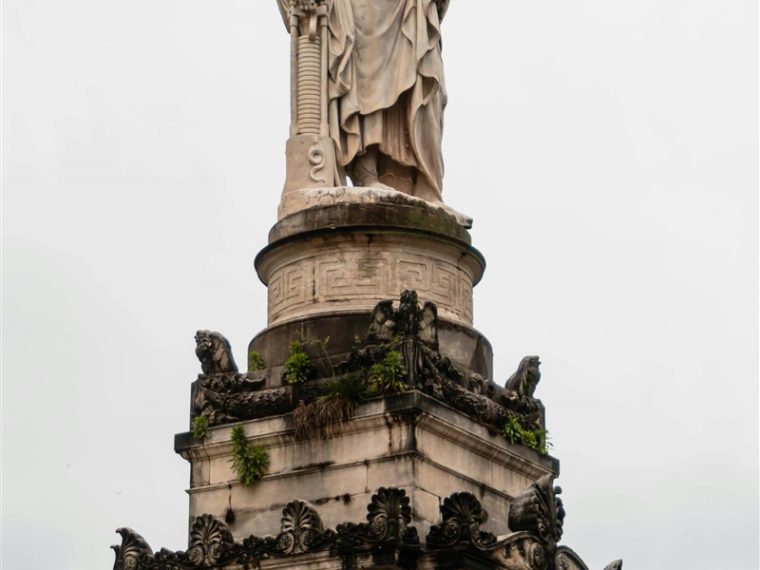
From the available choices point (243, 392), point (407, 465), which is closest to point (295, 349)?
point (243, 392)

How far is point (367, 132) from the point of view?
23.4 m

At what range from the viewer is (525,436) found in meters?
22.4

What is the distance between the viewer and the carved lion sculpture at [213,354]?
72.8ft

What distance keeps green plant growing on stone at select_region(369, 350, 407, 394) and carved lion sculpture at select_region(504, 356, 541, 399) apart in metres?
2.18

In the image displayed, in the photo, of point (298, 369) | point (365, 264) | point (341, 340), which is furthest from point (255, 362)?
point (365, 264)

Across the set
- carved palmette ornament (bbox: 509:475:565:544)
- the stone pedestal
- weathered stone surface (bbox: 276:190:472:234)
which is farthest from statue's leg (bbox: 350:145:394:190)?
carved palmette ornament (bbox: 509:475:565:544)

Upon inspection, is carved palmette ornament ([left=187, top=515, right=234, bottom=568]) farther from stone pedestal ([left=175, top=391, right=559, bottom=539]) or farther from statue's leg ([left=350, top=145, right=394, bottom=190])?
statue's leg ([left=350, top=145, right=394, bottom=190])

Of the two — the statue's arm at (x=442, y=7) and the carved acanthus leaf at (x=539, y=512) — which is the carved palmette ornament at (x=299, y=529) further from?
the statue's arm at (x=442, y=7)

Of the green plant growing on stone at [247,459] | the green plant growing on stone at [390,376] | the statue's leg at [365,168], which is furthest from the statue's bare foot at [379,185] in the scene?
the green plant growing on stone at [247,459]

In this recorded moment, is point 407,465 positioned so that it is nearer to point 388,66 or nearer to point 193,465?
point 193,465

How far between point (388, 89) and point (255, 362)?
394 centimetres

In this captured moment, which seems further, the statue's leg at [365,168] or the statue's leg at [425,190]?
the statue's leg at [425,190]

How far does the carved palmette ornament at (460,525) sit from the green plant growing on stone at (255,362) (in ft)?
10.3

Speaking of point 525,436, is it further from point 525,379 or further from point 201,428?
point 201,428
